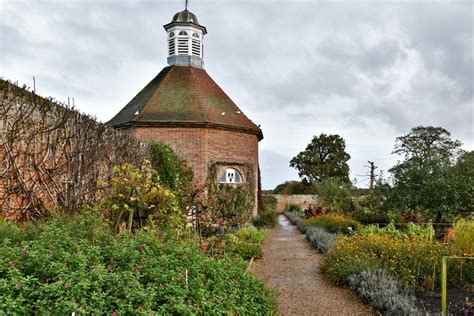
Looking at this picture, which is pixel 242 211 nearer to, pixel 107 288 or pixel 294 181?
pixel 107 288

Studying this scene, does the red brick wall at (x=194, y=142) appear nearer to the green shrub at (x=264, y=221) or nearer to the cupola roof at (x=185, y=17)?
the green shrub at (x=264, y=221)

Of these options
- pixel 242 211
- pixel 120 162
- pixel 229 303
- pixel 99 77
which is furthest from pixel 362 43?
pixel 242 211

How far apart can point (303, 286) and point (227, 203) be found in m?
8.29

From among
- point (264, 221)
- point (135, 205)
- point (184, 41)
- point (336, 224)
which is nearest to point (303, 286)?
point (135, 205)

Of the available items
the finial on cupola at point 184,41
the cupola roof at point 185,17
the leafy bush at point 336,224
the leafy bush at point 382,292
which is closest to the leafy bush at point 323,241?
the leafy bush at point 336,224

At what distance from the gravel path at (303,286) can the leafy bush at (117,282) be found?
4.55 ft

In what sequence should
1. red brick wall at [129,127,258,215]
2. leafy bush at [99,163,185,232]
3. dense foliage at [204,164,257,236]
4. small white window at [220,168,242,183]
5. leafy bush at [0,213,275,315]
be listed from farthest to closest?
small white window at [220,168,242,183]
red brick wall at [129,127,258,215]
dense foliage at [204,164,257,236]
leafy bush at [99,163,185,232]
leafy bush at [0,213,275,315]

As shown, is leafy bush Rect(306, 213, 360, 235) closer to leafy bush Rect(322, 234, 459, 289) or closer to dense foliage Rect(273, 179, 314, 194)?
leafy bush Rect(322, 234, 459, 289)

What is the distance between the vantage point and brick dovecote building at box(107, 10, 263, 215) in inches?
698

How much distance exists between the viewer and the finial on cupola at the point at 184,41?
20.9 metres

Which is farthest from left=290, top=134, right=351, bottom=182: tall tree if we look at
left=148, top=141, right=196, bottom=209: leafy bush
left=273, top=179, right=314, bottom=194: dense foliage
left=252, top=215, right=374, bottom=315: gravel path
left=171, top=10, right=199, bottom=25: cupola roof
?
left=252, top=215, right=374, bottom=315: gravel path

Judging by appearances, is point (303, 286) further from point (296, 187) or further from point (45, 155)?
point (296, 187)

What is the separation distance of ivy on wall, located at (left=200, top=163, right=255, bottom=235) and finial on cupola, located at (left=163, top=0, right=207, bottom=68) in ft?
20.2

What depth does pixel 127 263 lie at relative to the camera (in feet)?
12.5
